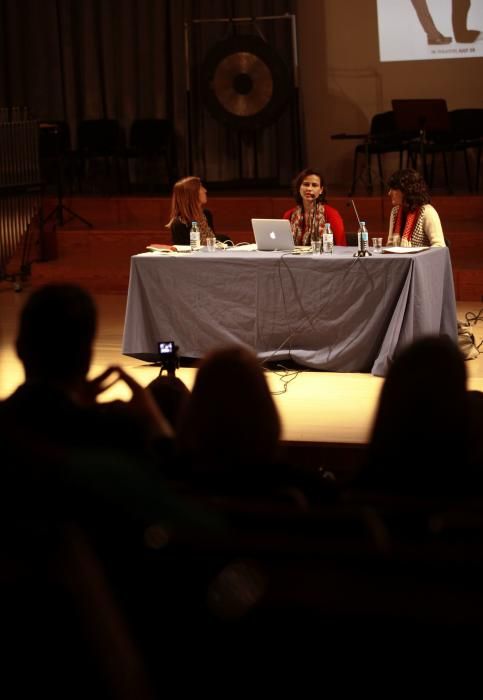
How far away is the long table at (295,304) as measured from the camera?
17.3ft

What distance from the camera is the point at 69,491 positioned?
154 cm

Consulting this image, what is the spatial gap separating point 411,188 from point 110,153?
15.2 feet

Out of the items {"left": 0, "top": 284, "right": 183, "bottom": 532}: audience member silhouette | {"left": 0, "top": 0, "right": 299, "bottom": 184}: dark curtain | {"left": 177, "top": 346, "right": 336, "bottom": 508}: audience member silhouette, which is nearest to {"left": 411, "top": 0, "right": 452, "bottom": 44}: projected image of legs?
{"left": 0, "top": 0, "right": 299, "bottom": 184}: dark curtain

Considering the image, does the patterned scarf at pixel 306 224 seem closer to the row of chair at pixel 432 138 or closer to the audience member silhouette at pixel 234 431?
the row of chair at pixel 432 138

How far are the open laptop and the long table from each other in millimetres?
102

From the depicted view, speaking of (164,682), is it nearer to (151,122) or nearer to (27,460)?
(27,460)

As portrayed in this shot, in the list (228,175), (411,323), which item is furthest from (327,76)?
(411,323)

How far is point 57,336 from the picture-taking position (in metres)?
1.97

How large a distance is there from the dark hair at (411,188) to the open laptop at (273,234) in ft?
2.10

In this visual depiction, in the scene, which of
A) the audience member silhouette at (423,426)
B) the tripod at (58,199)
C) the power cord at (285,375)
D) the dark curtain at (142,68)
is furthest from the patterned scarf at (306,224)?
the dark curtain at (142,68)

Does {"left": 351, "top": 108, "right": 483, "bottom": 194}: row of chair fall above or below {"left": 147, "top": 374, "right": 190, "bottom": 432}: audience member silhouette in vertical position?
above

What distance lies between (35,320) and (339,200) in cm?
712

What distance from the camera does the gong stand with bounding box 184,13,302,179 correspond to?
9883 millimetres

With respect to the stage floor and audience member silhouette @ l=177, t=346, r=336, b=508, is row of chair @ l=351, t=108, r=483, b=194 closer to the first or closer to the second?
the stage floor
